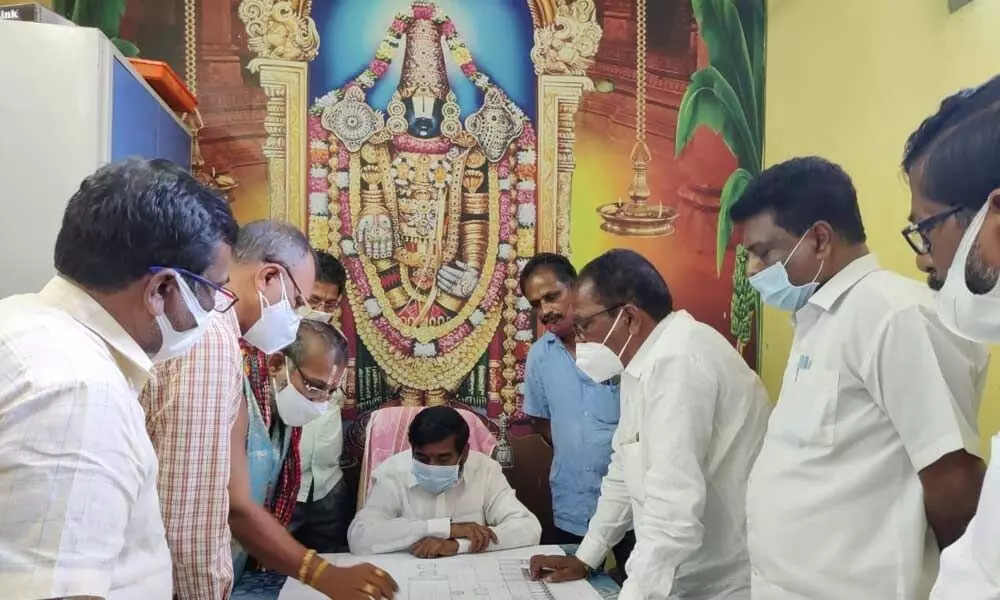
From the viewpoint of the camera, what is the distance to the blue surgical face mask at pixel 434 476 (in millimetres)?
2482

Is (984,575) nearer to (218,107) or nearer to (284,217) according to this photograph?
(284,217)

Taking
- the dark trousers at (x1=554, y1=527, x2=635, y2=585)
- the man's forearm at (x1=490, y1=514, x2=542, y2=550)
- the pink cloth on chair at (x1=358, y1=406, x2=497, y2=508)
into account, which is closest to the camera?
the dark trousers at (x1=554, y1=527, x2=635, y2=585)

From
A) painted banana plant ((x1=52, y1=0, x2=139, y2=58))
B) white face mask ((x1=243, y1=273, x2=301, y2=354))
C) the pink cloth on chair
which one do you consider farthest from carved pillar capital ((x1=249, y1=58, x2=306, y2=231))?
white face mask ((x1=243, y1=273, x2=301, y2=354))

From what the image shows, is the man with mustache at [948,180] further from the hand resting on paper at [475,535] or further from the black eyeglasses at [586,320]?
the hand resting on paper at [475,535]

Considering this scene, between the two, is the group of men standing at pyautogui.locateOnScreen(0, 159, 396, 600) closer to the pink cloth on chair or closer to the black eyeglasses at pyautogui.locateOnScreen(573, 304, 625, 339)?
the black eyeglasses at pyautogui.locateOnScreen(573, 304, 625, 339)

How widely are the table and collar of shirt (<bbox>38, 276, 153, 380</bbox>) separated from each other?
3.45 feet

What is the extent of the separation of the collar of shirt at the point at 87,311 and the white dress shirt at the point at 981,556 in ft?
3.42

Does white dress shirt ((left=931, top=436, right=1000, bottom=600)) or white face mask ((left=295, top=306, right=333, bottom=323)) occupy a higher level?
white face mask ((left=295, top=306, right=333, bottom=323))

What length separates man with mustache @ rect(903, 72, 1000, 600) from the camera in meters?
0.85

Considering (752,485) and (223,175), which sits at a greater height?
(223,175)

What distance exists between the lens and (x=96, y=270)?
958 millimetres

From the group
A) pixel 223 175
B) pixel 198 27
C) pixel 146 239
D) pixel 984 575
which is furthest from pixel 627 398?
pixel 198 27

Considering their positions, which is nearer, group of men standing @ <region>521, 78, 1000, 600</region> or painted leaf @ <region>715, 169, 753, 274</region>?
group of men standing @ <region>521, 78, 1000, 600</region>

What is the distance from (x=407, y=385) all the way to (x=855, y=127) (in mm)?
1946
